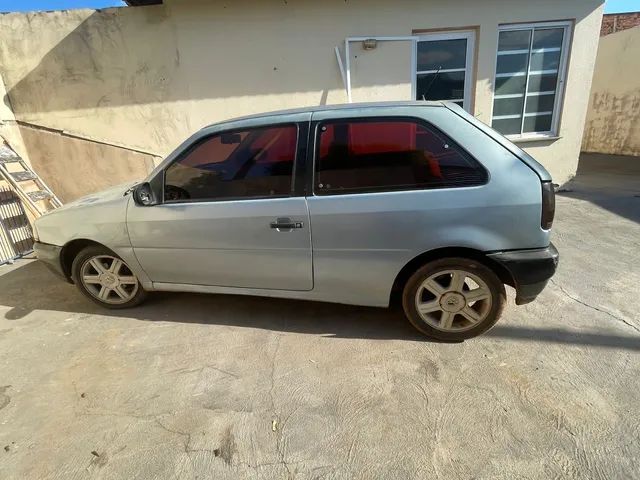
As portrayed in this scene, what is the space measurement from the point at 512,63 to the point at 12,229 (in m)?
8.51

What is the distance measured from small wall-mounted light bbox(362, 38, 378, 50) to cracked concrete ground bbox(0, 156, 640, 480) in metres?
4.58

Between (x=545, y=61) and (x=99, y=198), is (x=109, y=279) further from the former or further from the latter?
Result: (x=545, y=61)

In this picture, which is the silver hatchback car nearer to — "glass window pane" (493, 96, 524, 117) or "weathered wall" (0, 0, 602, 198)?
"weathered wall" (0, 0, 602, 198)

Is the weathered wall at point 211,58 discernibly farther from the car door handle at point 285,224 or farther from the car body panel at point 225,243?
the car door handle at point 285,224

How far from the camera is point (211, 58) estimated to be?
19.0ft

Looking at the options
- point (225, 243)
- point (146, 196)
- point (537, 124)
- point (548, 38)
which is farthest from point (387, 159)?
point (548, 38)

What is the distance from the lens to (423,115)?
241 centimetres

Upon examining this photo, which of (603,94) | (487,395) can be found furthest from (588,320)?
(603,94)

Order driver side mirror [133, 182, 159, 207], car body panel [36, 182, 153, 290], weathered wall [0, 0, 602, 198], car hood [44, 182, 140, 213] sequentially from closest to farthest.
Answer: driver side mirror [133, 182, 159, 207] → car body panel [36, 182, 153, 290] → car hood [44, 182, 140, 213] → weathered wall [0, 0, 602, 198]

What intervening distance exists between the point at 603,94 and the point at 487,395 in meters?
14.9

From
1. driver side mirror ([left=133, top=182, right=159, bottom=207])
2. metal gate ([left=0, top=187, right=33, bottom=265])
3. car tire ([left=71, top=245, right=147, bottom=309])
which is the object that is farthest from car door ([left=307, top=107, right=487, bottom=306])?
metal gate ([left=0, top=187, right=33, bottom=265])

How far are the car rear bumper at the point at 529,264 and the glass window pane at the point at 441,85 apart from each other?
15.5ft

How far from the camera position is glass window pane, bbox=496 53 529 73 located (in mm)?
6121

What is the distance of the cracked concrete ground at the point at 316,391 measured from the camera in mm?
1781
